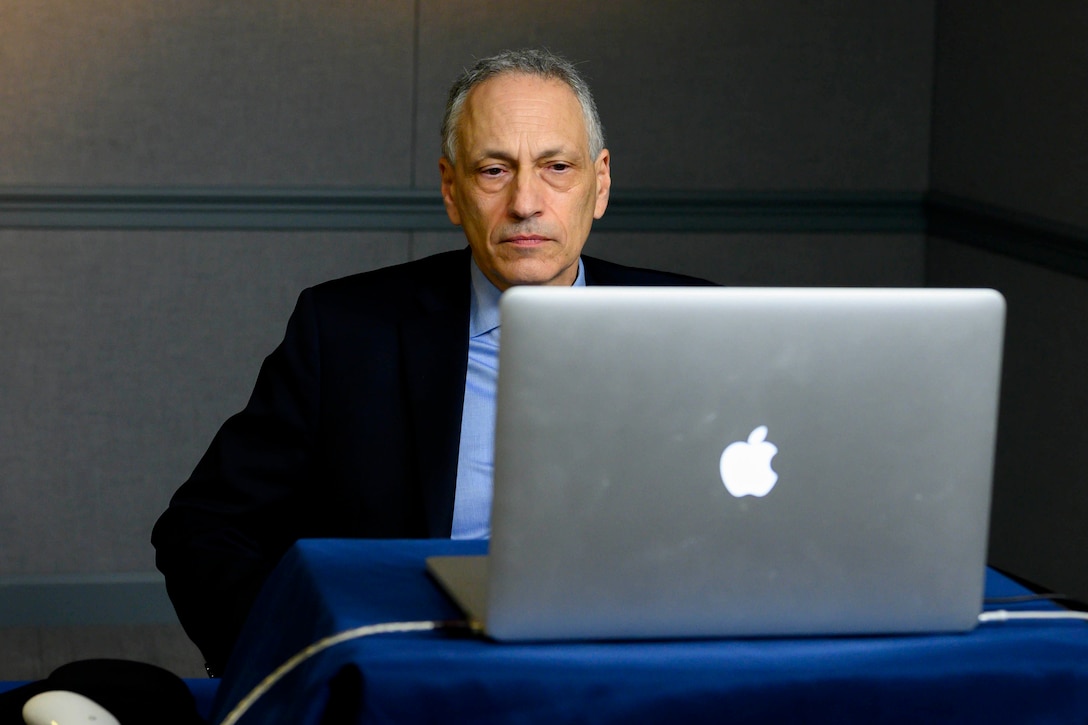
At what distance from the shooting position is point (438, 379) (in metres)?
1.90

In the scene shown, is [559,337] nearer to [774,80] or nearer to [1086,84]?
[1086,84]

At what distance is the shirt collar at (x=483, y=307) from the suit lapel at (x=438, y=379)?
0.02 meters

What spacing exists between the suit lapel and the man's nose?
16cm

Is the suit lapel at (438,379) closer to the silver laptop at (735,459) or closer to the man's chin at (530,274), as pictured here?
the man's chin at (530,274)

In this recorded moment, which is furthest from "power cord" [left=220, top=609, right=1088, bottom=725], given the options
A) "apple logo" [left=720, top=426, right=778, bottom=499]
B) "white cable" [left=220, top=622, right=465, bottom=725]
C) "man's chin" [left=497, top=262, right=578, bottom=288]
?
"man's chin" [left=497, top=262, right=578, bottom=288]

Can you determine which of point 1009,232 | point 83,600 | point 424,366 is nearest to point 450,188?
point 424,366

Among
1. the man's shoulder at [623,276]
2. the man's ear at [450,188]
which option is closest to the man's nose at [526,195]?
the man's ear at [450,188]

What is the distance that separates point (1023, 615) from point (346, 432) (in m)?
0.95

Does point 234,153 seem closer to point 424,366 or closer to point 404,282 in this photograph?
point 404,282

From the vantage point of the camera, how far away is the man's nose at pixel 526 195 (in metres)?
1.89

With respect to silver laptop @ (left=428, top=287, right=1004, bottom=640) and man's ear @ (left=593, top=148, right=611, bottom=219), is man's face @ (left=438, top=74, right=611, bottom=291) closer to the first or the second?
man's ear @ (left=593, top=148, right=611, bottom=219)

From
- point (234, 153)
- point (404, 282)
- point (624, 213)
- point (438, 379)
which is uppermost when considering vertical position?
point (234, 153)

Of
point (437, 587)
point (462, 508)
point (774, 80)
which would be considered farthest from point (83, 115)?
point (437, 587)

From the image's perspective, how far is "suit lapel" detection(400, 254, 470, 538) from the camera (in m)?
1.80
